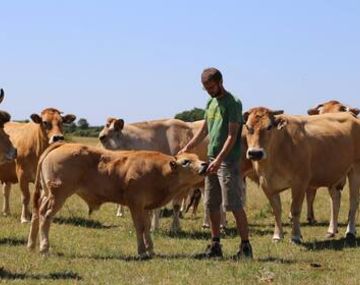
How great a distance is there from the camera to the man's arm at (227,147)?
9.70 meters

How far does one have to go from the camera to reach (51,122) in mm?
15227

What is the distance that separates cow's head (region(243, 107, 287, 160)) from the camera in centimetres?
1167

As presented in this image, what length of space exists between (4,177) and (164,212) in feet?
13.1

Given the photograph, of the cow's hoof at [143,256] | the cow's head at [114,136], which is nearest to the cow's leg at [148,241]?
the cow's hoof at [143,256]

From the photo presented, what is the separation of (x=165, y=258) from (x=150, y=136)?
5.24 meters

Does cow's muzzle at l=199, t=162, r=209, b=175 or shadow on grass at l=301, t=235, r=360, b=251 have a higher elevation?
cow's muzzle at l=199, t=162, r=209, b=175

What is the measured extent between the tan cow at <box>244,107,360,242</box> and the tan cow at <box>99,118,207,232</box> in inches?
104

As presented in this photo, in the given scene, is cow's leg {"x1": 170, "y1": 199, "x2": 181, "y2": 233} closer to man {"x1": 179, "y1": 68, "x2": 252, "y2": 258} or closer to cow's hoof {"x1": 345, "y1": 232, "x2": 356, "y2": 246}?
cow's hoof {"x1": 345, "y1": 232, "x2": 356, "y2": 246}

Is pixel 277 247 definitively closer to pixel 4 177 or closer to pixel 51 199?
pixel 51 199

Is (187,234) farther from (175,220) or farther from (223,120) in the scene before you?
(223,120)

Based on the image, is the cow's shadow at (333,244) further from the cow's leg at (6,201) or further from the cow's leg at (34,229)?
the cow's leg at (6,201)

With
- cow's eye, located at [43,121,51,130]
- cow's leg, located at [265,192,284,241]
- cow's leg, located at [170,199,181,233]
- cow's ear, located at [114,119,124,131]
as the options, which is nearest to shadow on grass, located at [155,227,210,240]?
cow's leg, located at [170,199,181,233]

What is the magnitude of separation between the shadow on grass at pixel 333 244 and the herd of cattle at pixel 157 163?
22cm

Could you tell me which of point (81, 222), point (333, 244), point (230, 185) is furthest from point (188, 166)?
point (81, 222)
